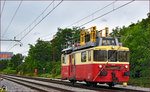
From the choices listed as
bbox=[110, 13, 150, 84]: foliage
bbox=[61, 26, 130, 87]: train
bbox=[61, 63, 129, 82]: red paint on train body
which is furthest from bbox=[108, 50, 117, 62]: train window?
bbox=[110, 13, 150, 84]: foliage

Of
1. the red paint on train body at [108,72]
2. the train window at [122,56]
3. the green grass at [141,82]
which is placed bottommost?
the green grass at [141,82]

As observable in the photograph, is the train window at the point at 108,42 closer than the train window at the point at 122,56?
No

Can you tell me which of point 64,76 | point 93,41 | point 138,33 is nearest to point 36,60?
point 138,33

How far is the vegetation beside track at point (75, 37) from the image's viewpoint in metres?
30.1

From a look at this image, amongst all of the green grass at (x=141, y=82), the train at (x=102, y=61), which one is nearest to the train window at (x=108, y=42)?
the train at (x=102, y=61)

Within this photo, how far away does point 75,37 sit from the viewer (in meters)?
74.6

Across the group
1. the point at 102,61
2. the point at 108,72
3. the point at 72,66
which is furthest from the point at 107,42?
the point at 72,66

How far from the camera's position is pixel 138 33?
32469 mm

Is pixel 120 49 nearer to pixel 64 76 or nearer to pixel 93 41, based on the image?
pixel 93 41

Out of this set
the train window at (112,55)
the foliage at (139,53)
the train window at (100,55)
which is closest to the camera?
the train window at (100,55)

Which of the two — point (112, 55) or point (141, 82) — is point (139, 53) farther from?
point (112, 55)

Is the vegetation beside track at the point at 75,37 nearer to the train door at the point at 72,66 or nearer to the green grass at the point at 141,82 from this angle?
the green grass at the point at 141,82

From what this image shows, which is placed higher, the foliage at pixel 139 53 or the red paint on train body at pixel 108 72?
the foliage at pixel 139 53

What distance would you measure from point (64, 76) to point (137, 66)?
1218 centimetres
